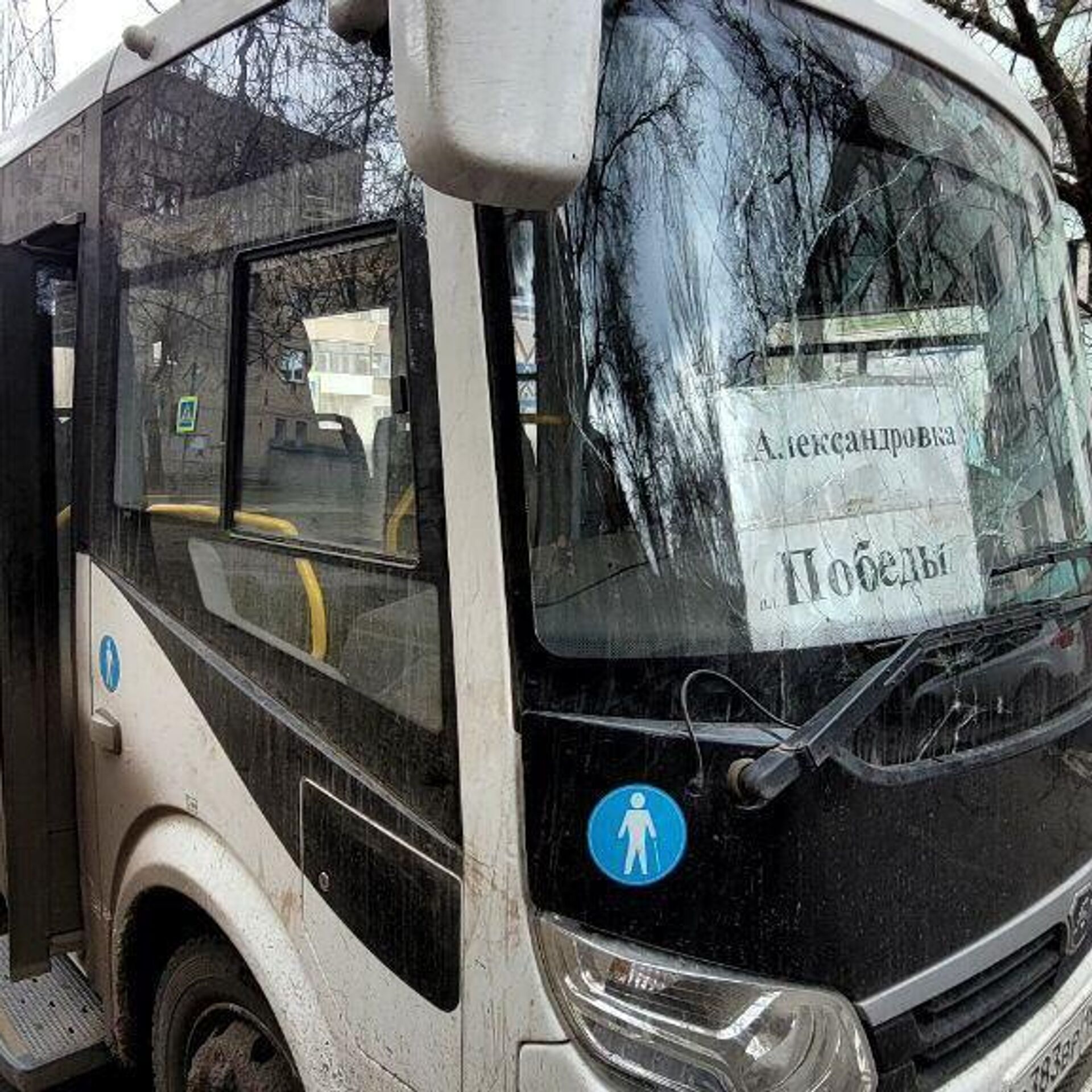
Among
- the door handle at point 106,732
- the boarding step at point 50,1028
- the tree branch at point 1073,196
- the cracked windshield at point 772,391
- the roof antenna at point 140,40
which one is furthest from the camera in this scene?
the tree branch at point 1073,196

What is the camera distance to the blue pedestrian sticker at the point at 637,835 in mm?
1454

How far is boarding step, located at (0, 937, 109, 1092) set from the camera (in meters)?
2.62

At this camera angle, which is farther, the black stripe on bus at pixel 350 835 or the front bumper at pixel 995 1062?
the black stripe on bus at pixel 350 835

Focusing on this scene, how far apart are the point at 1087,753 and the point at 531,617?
47.8 inches

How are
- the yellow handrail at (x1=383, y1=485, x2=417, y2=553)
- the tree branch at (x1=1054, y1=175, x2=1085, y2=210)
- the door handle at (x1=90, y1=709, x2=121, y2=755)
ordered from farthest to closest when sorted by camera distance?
the tree branch at (x1=1054, y1=175, x2=1085, y2=210), the door handle at (x1=90, y1=709, x2=121, y2=755), the yellow handrail at (x1=383, y1=485, x2=417, y2=553)

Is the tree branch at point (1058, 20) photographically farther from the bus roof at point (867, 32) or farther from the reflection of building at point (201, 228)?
the reflection of building at point (201, 228)

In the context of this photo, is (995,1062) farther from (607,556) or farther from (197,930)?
(197,930)

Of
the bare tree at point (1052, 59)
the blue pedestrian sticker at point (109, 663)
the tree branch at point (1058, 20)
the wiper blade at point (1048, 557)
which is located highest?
the tree branch at point (1058, 20)

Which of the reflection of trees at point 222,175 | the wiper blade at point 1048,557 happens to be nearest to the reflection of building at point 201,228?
the reflection of trees at point 222,175

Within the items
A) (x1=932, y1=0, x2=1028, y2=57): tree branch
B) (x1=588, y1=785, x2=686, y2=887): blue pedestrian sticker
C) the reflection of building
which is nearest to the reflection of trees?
the reflection of building

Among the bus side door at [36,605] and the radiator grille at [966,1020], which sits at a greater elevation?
the bus side door at [36,605]

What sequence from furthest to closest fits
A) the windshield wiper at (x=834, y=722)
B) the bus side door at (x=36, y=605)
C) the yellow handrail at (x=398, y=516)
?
the bus side door at (x=36, y=605)
the yellow handrail at (x=398, y=516)
the windshield wiper at (x=834, y=722)

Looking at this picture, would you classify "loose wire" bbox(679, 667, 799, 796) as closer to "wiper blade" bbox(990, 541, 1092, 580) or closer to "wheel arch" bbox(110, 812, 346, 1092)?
"wiper blade" bbox(990, 541, 1092, 580)

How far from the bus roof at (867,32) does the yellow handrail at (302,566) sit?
0.92 meters
